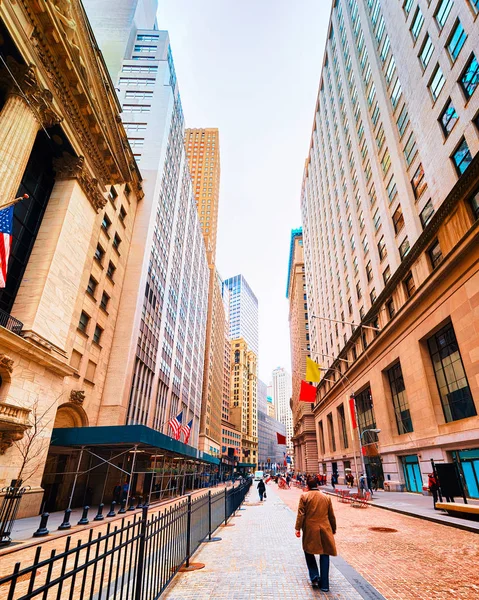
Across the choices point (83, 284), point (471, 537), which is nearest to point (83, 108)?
point (83, 284)

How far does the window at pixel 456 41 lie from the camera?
66.6ft

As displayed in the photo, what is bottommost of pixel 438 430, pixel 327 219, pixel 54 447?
pixel 54 447

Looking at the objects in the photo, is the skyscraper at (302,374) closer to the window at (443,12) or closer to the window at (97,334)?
the window at (97,334)

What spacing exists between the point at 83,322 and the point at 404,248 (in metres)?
26.5

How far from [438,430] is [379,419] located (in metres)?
9.89

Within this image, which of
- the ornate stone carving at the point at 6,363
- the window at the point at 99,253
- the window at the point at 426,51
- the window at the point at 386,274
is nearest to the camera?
the ornate stone carving at the point at 6,363

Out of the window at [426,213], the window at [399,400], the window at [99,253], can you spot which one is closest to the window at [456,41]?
the window at [426,213]

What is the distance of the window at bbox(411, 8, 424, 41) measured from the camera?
82.4ft

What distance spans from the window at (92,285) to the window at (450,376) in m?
26.1

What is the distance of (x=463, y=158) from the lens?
20.1 metres

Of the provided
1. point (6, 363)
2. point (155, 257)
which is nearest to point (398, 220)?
point (155, 257)

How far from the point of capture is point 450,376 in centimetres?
2123

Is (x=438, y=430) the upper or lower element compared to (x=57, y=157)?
lower

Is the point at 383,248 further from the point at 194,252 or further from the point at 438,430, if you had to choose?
the point at 194,252
